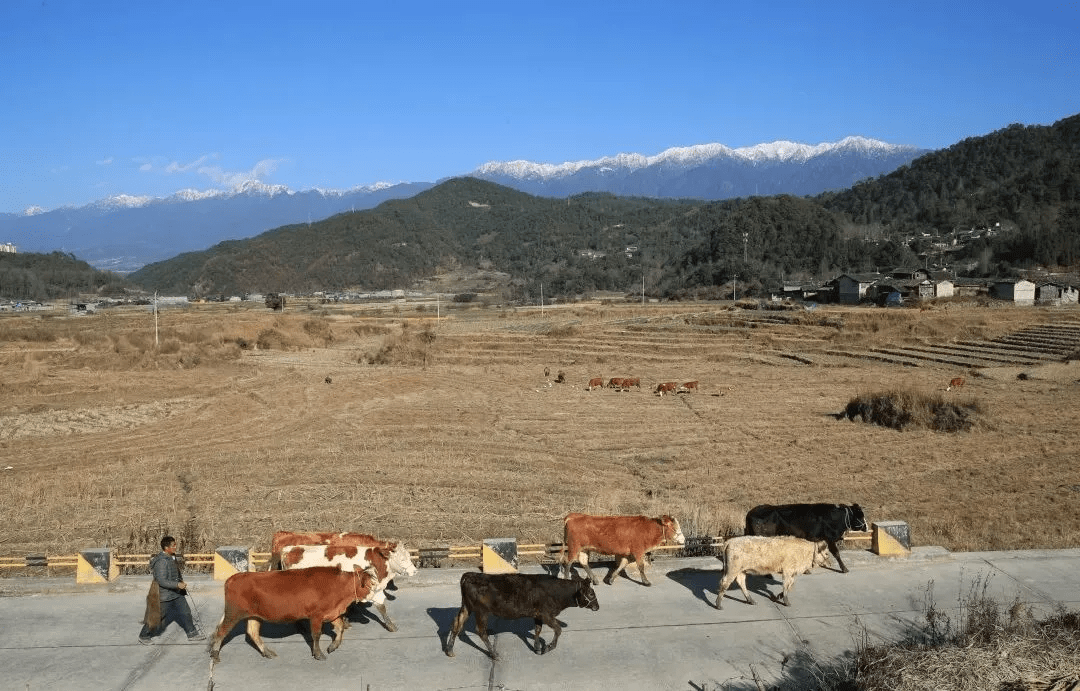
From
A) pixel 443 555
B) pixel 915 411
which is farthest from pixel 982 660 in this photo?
pixel 915 411

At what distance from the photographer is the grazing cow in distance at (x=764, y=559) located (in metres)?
9.33

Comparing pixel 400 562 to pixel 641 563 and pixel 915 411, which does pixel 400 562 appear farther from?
pixel 915 411

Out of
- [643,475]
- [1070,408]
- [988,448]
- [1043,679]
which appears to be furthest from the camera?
[1070,408]

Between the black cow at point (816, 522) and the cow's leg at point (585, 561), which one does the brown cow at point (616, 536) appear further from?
the black cow at point (816, 522)

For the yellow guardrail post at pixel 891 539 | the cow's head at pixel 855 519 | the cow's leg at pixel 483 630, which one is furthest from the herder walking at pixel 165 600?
the yellow guardrail post at pixel 891 539

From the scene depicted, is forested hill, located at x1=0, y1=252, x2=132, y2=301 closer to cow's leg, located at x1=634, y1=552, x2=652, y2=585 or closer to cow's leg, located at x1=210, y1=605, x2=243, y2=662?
cow's leg, located at x1=210, y1=605, x2=243, y2=662

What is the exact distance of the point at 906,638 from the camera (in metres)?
8.38

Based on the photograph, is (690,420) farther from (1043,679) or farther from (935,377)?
(1043,679)

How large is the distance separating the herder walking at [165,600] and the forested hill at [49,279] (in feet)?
437

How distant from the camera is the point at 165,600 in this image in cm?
855

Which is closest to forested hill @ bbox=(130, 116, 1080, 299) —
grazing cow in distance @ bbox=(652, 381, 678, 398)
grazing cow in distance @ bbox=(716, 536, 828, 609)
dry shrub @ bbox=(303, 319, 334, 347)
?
dry shrub @ bbox=(303, 319, 334, 347)

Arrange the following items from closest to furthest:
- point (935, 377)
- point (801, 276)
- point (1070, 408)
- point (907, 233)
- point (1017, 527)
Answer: point (1017, 527) → point (1070, 408) → point (935, 377) → point (801, 276) → point (907, 233)

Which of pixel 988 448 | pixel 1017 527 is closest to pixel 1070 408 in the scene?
pixel 988 448

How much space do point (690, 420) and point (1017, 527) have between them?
41.8ft
